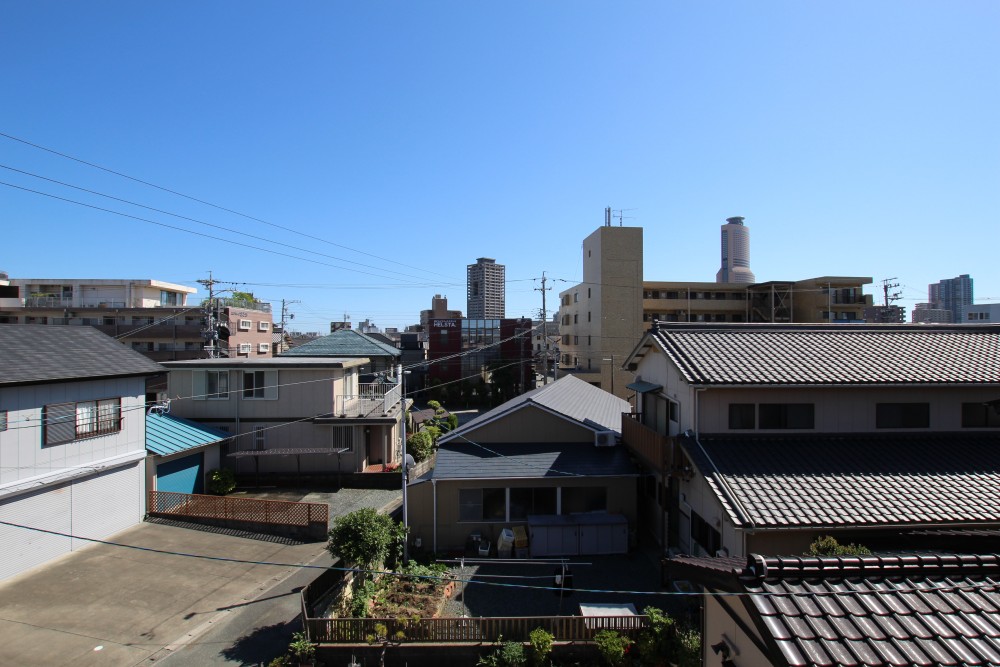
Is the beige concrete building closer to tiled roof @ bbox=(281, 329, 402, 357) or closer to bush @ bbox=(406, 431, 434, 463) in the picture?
tiled roof @ bbox=(281, 329, 402, 357)

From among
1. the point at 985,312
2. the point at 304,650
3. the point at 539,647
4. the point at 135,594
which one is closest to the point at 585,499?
the point at 539,647

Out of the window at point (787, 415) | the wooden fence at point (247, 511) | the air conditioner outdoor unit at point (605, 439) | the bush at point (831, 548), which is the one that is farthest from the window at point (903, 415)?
the wooden fence at point (247, 511)

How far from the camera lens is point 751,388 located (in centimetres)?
1398

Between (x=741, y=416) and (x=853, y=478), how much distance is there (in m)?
2.82

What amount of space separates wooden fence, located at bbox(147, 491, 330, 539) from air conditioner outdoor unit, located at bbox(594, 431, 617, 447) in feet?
29.1

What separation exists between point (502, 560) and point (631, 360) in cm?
927

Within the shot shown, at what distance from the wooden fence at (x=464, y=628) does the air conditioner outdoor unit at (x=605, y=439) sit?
22.9ft

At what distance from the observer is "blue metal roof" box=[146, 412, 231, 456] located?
60.8ft

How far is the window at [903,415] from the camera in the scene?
46.7 feet

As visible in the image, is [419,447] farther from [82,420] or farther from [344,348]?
[82,420]

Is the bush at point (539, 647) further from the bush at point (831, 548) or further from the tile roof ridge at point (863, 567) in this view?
the tile roof ridge at point (863, 567)

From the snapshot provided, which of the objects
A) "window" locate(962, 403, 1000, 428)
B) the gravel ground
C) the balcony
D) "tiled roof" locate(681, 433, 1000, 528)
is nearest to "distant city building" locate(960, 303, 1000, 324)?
"window" locate(962, 403, 1000, 428)

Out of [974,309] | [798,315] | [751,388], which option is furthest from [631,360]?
[974,309]

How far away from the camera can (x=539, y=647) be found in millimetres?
10070
